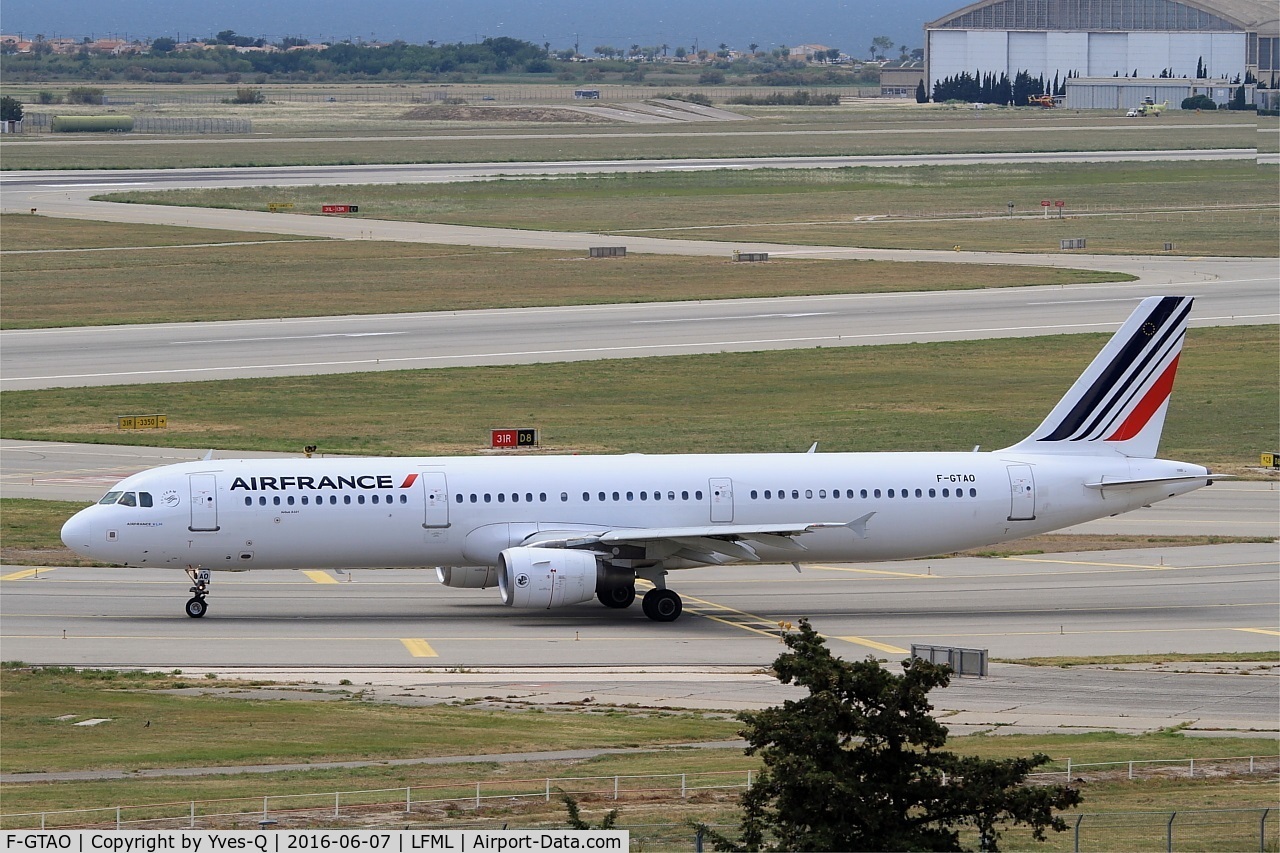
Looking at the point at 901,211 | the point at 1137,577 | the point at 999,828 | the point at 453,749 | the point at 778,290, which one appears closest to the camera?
the point at 999,828

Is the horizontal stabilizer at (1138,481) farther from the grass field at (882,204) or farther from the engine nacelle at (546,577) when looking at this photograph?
the grass field at (882,204)

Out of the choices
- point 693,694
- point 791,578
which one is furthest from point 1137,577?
point 693,694

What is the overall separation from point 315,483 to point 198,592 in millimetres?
4209

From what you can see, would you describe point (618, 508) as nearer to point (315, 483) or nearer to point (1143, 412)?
point (315, 483)

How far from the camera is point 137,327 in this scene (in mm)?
99125

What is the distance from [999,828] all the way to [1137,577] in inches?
1005

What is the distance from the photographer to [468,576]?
162ft

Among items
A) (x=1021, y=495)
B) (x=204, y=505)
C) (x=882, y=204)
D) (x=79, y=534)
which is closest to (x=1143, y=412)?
(x=1021, y=495)

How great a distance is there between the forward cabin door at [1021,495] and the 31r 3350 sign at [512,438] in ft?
77.1

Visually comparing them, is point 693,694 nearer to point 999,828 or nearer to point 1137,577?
point 999,828

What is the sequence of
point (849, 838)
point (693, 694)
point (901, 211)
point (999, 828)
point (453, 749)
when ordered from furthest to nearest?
point (901, 211)
point (693, 694)
point (453, 749)
point (999, 828)
point (849, 838)

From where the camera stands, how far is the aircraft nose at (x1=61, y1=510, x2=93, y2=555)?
46.3 metres

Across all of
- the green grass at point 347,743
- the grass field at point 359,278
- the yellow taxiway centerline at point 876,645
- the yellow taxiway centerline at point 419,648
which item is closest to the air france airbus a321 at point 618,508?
the yellow taxiway centerline at point 419,648

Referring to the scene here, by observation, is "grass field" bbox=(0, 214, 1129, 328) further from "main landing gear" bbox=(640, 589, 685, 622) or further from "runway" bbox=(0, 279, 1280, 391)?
"main landing gear" bbox=(640, 589, 685, 622)
